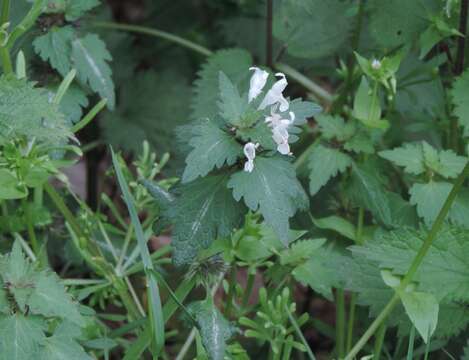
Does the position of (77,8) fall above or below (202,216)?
above

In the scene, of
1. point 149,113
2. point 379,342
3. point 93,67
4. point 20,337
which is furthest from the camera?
point 149,113

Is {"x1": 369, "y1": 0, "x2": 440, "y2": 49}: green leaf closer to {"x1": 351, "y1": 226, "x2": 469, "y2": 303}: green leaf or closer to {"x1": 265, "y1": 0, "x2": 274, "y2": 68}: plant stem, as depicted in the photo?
{"x1": 265, "y1": 0, "x2": 274, "y2": 68}: plant stem

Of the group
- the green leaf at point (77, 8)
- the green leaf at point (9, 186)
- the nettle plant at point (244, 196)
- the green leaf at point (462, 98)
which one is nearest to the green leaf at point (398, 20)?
the nettle plant at point (244, 196)

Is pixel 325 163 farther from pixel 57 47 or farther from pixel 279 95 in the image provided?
pixel 57 47

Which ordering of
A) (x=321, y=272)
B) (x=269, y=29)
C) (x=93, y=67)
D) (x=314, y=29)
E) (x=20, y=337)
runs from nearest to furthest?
(x=20, y=337) → (x=321, y=272) → (x=93, y=67) → (x=269, y=29) → (x=314, y=29)

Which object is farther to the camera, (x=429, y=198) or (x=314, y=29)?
(x=314, y=29)

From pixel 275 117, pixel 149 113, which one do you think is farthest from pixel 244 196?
pixel 149 113

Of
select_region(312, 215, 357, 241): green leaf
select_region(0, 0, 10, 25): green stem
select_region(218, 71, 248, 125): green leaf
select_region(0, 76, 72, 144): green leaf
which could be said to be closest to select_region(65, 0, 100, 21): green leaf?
select_region(0, 0, 10, 25): green stem
